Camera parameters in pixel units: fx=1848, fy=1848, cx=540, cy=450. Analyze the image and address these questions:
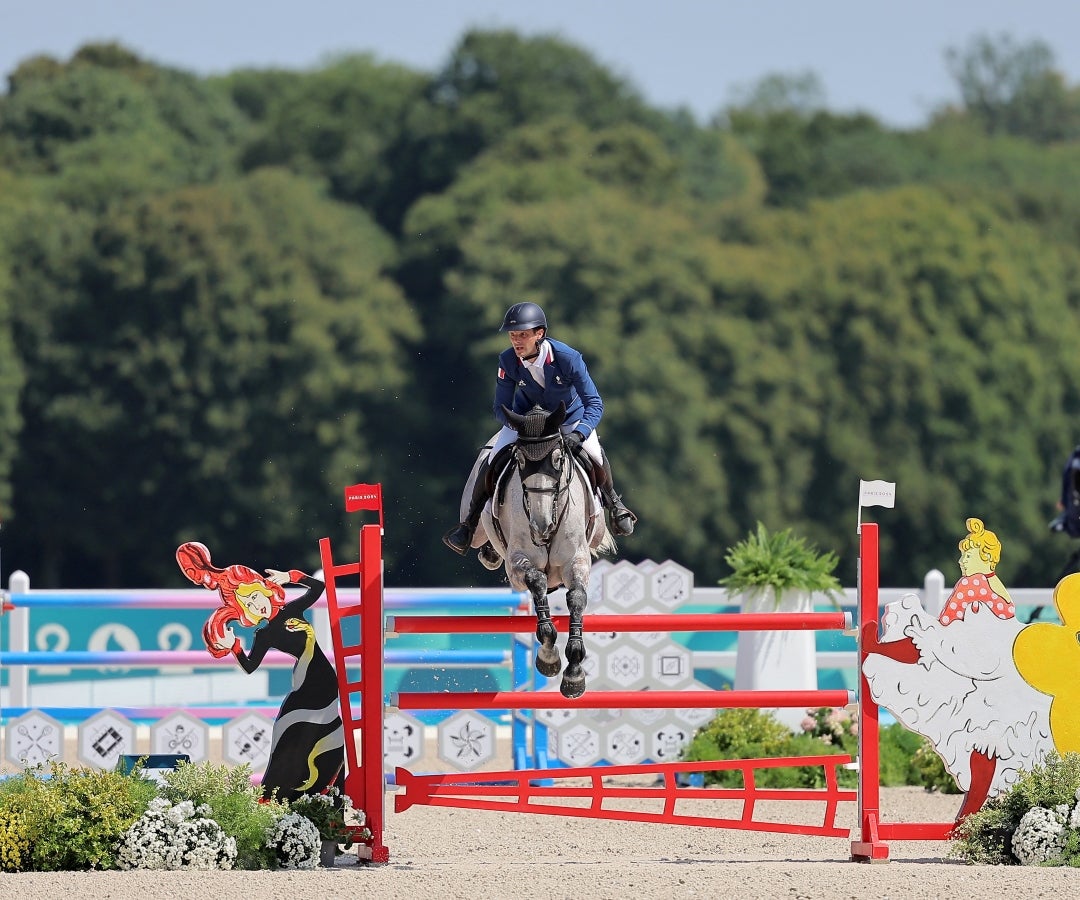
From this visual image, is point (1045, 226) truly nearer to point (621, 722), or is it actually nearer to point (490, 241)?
point (490, 241)

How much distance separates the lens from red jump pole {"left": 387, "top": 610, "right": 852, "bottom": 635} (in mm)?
7629

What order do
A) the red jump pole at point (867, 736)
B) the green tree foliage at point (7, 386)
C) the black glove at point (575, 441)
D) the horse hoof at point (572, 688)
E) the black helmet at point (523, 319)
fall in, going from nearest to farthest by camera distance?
the horse hoof at point (572, 688) → the red jump pole at point (867, 736) → the black helmet at point (523, 319) → the black glove at point (575, 441) → the green tree foliage at point (7, 386)

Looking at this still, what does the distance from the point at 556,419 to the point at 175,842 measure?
7.61 feet

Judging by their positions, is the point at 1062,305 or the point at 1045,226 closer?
the point at 1062,305

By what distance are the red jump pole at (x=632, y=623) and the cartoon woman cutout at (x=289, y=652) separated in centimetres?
41

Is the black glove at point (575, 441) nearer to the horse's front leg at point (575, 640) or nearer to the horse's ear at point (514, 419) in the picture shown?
the horse's ear at point (514, 419)

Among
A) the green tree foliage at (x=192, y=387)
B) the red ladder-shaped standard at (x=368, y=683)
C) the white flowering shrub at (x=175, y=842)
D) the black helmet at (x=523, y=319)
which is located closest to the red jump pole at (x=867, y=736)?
the black helmet at (x=523, y=319)

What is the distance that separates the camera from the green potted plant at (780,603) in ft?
38.5

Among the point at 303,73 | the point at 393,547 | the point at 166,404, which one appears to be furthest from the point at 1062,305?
the point at 303,73

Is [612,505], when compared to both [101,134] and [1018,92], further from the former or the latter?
[1018,92]

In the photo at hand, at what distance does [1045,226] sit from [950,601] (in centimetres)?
3246

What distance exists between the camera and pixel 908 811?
10414mm

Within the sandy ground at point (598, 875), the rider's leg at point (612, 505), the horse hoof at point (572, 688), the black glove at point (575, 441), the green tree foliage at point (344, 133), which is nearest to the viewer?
the sandy ground at point (598, 875)

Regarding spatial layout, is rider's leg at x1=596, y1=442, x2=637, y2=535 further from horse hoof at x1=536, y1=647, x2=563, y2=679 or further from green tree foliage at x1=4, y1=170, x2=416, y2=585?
green tree foliage at x1=4, y1=170, x2=416, y2=585
